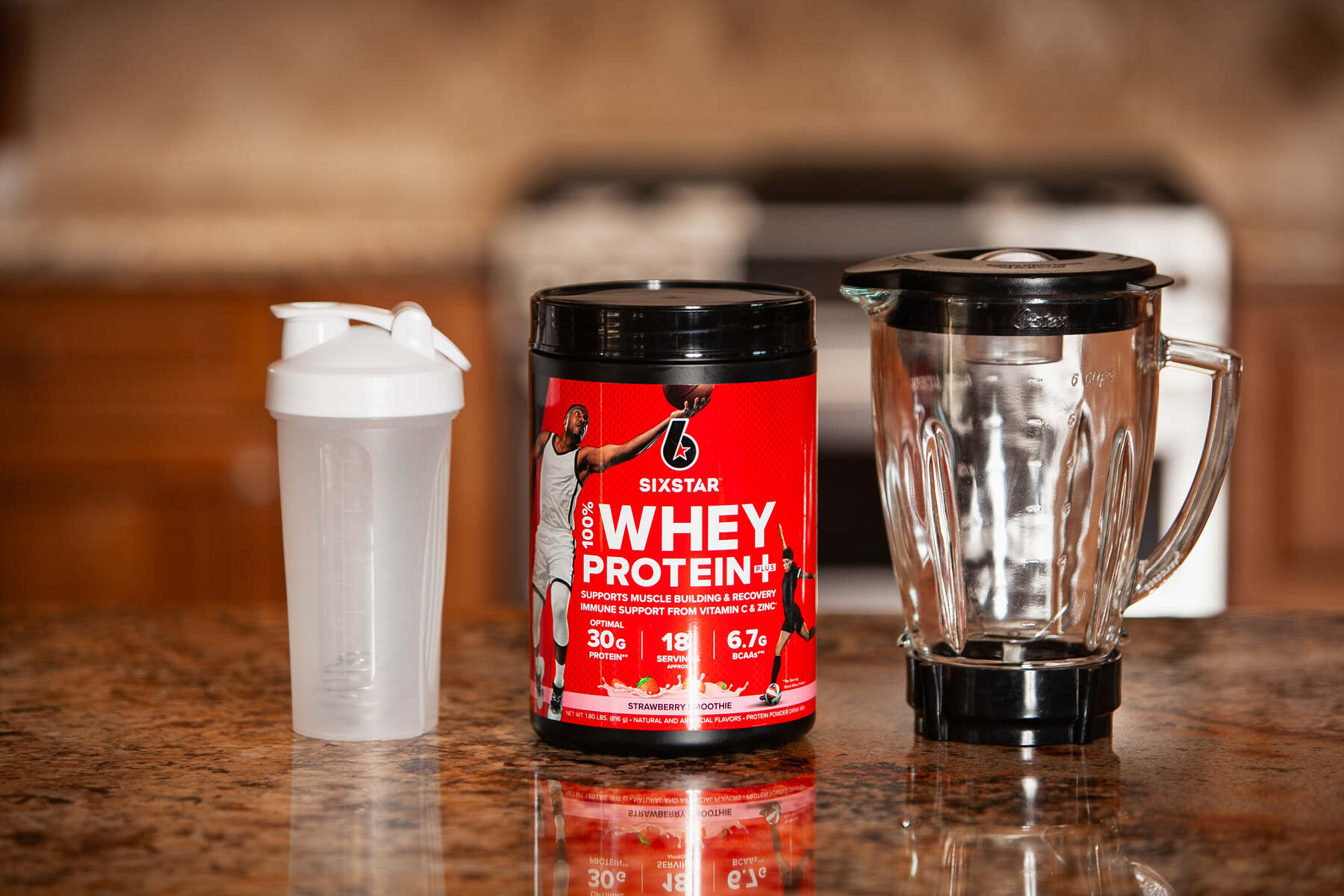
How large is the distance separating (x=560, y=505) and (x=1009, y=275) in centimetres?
20

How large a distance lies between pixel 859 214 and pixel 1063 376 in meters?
1.99

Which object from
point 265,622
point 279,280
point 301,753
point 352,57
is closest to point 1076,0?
point 352,57

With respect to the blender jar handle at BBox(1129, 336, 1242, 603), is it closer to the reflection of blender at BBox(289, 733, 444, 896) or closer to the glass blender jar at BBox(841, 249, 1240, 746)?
the glass blender jar at BBox(841, 249, 1240, 746)

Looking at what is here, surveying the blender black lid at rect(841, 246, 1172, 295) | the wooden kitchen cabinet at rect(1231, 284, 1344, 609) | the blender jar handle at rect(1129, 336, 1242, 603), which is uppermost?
the blender black lid at rect(841, 246, 1172, 295)

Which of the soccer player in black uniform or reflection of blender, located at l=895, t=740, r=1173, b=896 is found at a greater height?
the soccer player in black uniform

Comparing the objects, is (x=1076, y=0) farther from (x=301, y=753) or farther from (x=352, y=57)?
(x=301, y=753)

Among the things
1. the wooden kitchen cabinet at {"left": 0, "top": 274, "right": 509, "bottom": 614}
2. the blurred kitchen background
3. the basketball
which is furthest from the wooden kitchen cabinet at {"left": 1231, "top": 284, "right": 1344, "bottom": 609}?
the basketball

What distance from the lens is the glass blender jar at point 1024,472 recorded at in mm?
621

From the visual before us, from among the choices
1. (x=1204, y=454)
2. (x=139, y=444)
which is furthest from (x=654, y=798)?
(x=139, y=444)

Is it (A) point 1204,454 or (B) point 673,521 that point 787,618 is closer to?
(B) point 673,521

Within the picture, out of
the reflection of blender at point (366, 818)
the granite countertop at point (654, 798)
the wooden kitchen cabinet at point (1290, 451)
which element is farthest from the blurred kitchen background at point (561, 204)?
the reflection of blender at point (366, 818)

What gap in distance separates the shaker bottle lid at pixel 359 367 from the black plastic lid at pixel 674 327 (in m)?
0.05

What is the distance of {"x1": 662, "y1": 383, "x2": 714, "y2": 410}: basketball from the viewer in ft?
1.93

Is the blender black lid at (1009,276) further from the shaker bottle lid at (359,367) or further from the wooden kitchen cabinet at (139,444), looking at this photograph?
the wooden kitchen cabinet at (139,444)
